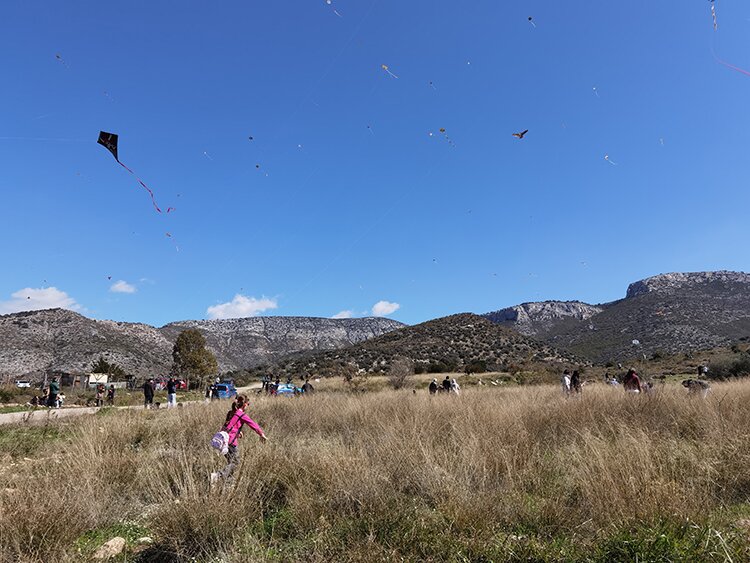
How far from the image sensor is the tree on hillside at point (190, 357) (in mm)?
63000

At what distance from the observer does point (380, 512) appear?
4805 millimetres

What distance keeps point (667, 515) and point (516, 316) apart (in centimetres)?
12614

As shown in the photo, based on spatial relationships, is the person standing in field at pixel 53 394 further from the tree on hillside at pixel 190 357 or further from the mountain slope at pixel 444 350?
the tree on hillside at pixel 190 357

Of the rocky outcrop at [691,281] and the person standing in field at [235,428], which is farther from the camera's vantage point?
the rocky outcrop at [691,281]

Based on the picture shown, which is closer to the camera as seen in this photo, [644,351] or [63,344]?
[644,351]

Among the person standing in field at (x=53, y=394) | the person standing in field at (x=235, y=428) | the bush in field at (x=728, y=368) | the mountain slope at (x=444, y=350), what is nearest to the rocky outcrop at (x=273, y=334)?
the mountain slope at (x=444, y=350)

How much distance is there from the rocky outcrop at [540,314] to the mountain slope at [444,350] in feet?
148

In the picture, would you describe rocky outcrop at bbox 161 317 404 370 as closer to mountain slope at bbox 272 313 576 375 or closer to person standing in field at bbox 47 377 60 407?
mountain slope at bbox 272 313 576 375

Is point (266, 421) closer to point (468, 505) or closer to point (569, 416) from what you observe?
point (569, 416)

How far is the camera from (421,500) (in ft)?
17.3

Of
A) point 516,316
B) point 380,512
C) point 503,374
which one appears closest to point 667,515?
point 380,512

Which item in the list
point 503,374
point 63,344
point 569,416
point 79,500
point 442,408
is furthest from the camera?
point 63,344

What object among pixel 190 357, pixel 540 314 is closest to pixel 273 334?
pixel 190 357

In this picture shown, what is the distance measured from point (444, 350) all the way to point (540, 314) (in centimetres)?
7428
